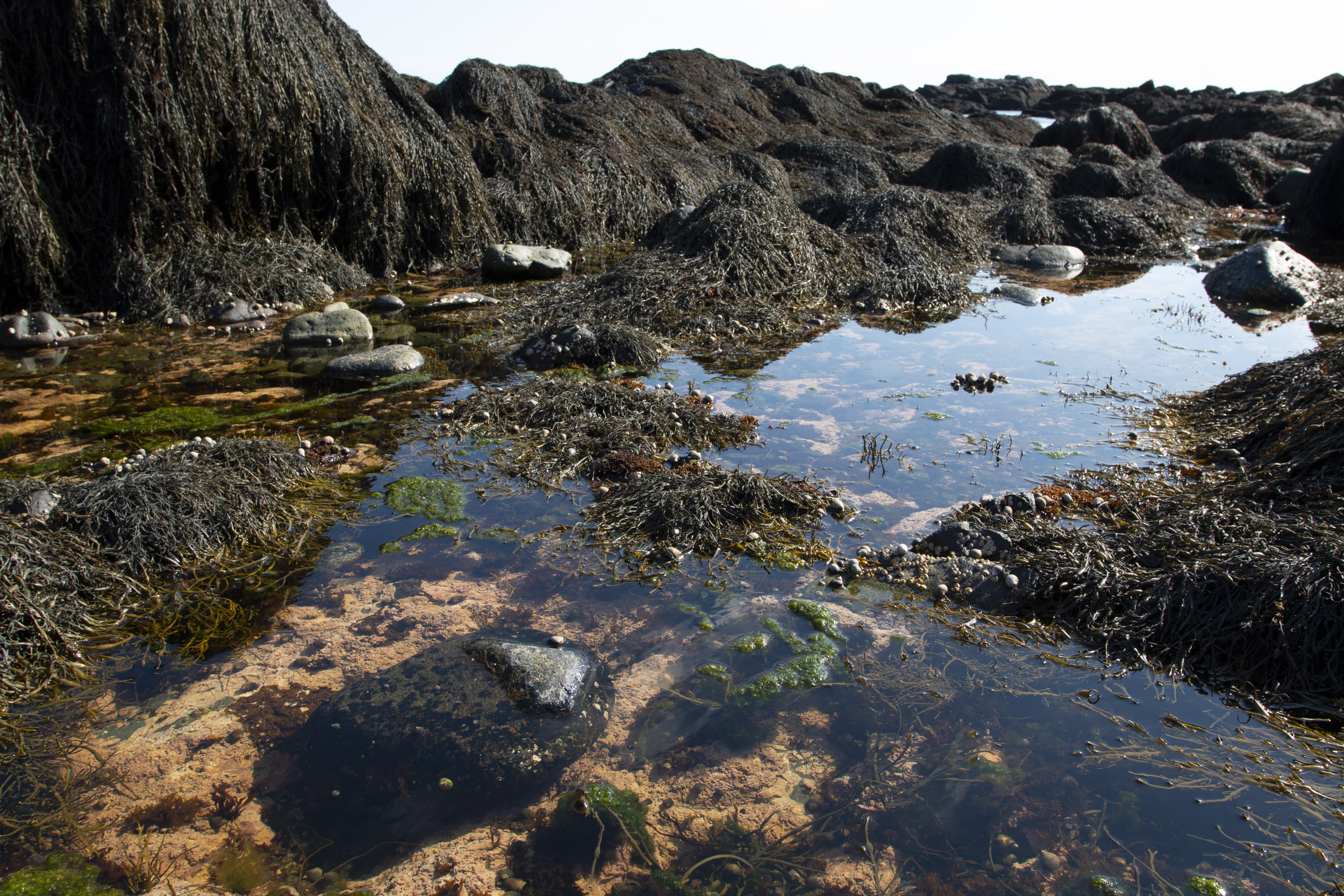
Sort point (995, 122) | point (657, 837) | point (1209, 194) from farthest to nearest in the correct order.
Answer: point (995, 122) < point (1209, 194) < point (657, 837)

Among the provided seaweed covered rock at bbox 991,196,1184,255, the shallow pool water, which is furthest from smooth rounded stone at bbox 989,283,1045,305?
the shallow pool water

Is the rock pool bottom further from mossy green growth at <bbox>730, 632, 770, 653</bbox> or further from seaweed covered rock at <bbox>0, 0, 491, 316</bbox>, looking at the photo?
seaweed covered rock at <bbox>0, 0, 491, 316</bbox>

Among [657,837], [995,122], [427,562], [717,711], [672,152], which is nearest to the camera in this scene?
[657,837]

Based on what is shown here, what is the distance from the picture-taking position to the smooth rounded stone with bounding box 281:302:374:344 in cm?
761

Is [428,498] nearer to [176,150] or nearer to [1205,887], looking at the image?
[1205,887]

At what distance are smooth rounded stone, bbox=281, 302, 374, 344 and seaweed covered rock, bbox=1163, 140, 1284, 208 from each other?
2253 cm

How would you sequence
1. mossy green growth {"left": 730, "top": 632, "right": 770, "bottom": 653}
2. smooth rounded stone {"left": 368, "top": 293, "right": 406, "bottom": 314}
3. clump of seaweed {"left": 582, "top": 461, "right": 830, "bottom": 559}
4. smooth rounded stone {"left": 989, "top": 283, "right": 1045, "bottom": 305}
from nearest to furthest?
mossy green growth {"left": 730, "top": 632, "right": 770, "bottom": 653}, clump of seaweed {"left": 582, "top": 461, "right": 830, "bottom": 559}, smooth rounded stone {"left": 368, "top": 293, "right": 406, "bottom": 314}, smooth rounded stone {"left": 989, "top": 283, "right": 1045, "bottom": 305}

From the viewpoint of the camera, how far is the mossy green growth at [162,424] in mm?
5430

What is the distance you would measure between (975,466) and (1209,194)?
21.4 metres

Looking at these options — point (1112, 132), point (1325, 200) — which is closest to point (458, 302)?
point (1325, 200)

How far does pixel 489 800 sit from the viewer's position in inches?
104

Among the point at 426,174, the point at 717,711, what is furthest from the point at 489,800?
the point at 426,174

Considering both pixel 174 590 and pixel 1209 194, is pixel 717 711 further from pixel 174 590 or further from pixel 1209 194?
pixel 1209 194

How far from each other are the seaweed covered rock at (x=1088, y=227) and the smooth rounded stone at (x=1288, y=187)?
24.4ft
